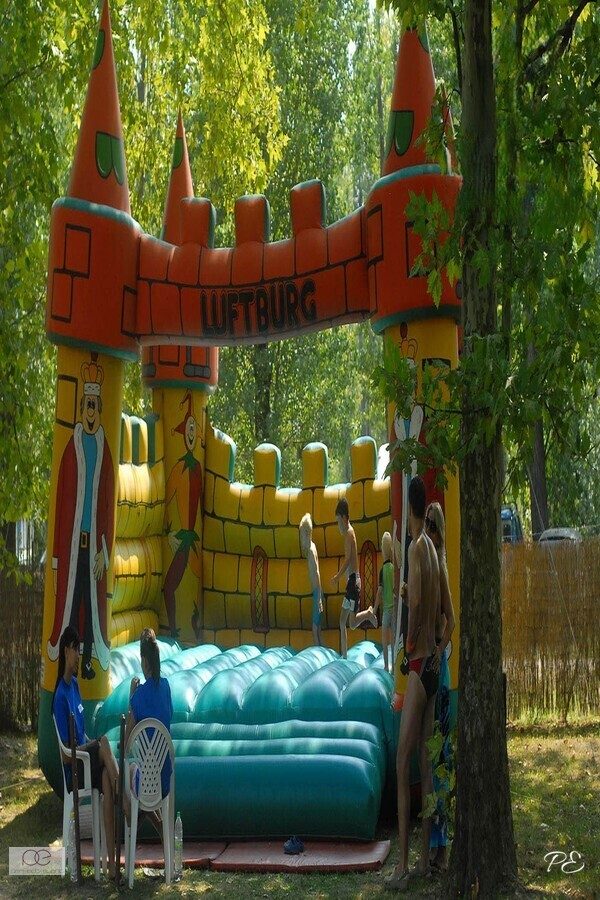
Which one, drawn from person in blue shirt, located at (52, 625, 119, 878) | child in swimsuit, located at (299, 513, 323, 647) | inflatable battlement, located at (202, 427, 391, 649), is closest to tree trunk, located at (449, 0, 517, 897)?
person in blue shirt, located at (52, 625, 119, 878)

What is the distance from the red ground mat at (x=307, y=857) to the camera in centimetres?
626

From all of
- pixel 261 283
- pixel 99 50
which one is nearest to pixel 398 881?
pixel 261 283

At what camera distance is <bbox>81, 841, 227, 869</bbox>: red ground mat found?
6.44 metres

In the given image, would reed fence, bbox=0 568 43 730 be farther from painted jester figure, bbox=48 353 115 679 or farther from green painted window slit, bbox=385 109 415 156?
green painted window slit, bbox=385 109 415 156

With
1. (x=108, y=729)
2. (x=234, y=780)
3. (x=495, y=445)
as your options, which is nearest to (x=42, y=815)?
(x=108, y=729)

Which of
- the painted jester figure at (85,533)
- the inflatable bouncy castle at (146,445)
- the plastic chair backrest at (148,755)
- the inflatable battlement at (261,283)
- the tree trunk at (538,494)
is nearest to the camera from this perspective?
the plastic chair backrest at (148,755)

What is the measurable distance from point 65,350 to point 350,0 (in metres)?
15.5

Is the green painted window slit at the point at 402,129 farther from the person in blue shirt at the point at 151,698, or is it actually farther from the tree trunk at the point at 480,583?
the person in blue shirt at the point at 151,698

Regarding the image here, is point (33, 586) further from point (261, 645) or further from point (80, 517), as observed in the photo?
point (80, 517)

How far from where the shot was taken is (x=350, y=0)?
69.8 feet

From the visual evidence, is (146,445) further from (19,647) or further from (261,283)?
(261,283)

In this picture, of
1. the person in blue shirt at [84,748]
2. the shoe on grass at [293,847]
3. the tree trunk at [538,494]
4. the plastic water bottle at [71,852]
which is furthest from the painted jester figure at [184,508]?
the tree trunk at [538,494]

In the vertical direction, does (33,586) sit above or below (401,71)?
below

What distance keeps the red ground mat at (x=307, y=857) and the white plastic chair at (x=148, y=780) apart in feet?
1.74
